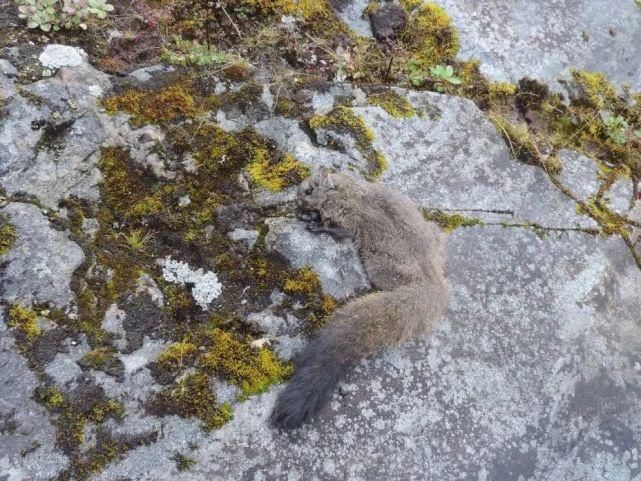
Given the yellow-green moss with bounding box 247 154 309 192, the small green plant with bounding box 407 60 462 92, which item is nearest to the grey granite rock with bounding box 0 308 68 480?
the yellow-green moss with bounding box 247 154 309 192

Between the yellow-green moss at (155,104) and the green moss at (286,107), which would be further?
the green moss at (286,107)

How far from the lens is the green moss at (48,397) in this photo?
121 inches

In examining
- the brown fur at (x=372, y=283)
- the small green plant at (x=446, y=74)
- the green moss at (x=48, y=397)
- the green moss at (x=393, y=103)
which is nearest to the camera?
the green moss at (x=48, y=397)

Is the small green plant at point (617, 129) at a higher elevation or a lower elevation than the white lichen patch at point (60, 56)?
higher

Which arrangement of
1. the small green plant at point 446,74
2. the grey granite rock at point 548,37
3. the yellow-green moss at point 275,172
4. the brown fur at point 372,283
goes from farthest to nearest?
the grey granite rock at point 548,37 < the small green plant at point 446,74 < the yellow-green moss at point 275,172 < the brown fur at point 372,283

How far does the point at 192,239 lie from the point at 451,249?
195 centimetres

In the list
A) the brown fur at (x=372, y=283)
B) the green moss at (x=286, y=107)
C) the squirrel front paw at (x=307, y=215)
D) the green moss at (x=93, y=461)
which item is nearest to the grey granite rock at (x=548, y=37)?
the green moss at (x=286, y=107)

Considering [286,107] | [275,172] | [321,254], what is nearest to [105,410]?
[321,254]

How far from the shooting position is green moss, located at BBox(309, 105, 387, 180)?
454 centimetres

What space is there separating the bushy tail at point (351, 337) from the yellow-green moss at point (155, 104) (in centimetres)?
202

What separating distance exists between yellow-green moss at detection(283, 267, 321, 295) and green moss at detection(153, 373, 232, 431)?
83 centimetres

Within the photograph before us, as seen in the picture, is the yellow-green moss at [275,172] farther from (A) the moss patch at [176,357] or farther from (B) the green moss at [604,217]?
(B) the green moss at [604,217]

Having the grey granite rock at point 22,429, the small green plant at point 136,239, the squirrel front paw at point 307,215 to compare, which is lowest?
the grey granite rock at point 22,429

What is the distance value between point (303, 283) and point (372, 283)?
1.72 feet
